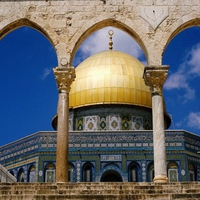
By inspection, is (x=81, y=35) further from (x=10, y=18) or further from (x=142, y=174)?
(x=142, y=174)

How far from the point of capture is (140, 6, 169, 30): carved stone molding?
549 inches

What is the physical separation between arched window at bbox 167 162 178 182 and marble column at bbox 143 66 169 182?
11.9 meters

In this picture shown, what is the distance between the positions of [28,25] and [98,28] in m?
2.02

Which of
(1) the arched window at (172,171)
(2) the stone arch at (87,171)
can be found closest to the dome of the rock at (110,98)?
(2) the stone arch at (87,171)

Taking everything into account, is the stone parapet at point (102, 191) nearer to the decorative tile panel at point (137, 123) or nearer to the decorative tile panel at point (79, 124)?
the decorative tile panel at point (137, 123)

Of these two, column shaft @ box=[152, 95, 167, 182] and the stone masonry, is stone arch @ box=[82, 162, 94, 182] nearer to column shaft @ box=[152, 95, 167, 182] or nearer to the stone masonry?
the stone masonry

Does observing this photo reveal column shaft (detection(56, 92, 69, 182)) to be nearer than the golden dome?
Yes

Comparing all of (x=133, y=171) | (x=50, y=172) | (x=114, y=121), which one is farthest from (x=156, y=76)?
(x=114, y=121)

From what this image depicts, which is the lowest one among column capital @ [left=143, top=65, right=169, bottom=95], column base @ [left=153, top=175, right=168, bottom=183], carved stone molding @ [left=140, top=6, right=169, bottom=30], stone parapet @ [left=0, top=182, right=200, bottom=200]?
stone parapet @ [left=0, top=182, right=200, bottom=200]

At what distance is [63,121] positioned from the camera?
512 inches

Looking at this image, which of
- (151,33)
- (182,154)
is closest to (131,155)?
(182,154)

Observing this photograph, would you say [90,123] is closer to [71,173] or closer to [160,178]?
[71,173]

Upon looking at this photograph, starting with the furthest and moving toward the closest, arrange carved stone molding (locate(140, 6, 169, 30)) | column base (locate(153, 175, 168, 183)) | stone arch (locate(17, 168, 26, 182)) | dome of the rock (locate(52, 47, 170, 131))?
1. dome of the rock (locate(52, 47, 170, 131))
2. stone arch (locate(17, 168, 26, 182))
3. carved stone molding (locate(140, 6, 169, 30))
4. column base (locate(153, 175, 168, 183))

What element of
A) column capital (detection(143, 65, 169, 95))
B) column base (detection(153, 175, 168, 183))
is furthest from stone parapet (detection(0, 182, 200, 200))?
column capital (detection(143, 65, 169, 95))
